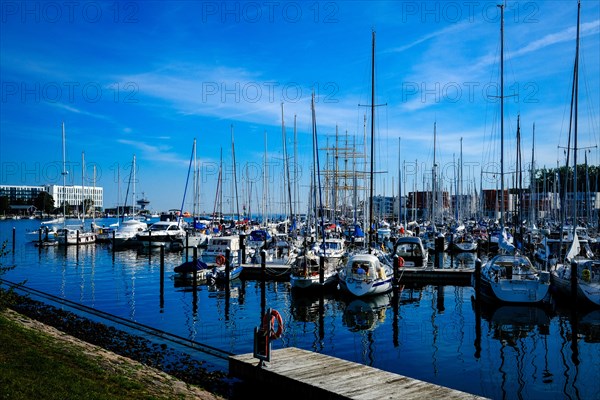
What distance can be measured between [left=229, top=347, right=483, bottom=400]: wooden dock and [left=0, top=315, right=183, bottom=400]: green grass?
324cm

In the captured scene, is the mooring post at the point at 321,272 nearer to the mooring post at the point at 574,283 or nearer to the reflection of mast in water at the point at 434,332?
the reflection of mast in water at the point at 434,332

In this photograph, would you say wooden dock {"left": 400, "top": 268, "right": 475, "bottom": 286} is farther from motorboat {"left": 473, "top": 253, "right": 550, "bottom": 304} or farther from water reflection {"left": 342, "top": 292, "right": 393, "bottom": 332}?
motorboat {"left": 473, "top": 253, "right": 550, "bottom": 304}

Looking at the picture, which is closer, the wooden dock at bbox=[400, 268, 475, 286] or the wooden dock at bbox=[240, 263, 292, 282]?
the wooden dock at bbox=[400, 268, 475, 286]

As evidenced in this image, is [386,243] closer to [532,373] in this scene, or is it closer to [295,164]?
[295,164]

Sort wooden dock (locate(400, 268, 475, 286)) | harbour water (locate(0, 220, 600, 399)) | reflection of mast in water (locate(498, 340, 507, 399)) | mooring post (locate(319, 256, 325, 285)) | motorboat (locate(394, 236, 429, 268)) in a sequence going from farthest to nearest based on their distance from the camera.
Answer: motorboat (locate(394, 236, 429, 268)) < wooden dock (locate(400, 268, 475, 286)) < mooring post (locate(319, 256, 325, 285)) < harbour water (locate(0, 220, 600, 399)) < reflection of mast in water (locate(498, 340, 507, 399))

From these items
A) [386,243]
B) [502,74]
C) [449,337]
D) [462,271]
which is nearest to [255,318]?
[449,337]

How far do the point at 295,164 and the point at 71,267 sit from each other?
25242mm

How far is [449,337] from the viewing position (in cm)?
2423

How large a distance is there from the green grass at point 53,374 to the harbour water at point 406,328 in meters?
7.26

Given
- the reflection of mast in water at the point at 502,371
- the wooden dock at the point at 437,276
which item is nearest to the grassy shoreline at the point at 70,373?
the reflection of mast in water at the point at 502,371

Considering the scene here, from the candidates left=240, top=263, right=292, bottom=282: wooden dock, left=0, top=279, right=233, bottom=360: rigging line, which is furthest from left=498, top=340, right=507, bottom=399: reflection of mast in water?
left=240, top=263, right=292, bottom=282: wooden dock

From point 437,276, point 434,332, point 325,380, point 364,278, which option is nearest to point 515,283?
point 434,332

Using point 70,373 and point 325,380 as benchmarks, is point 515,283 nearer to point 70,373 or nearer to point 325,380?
point 325,380

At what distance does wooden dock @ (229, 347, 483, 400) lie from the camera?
1323 cm
